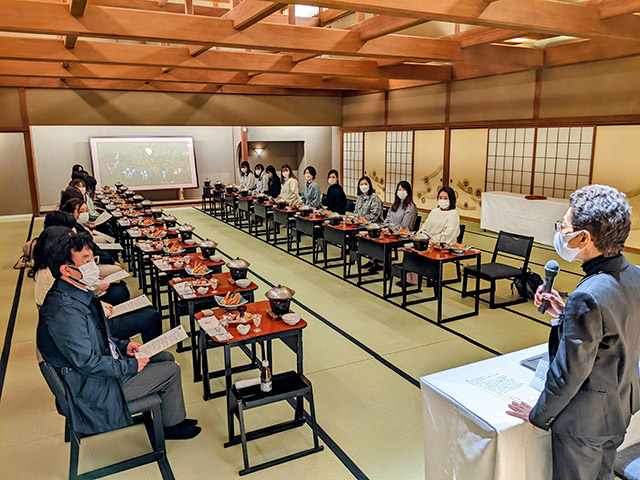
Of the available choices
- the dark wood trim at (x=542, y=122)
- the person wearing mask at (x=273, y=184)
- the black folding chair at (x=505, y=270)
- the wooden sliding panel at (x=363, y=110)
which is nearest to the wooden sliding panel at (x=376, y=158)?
the wooden sliding panel at (x=363, y=110)

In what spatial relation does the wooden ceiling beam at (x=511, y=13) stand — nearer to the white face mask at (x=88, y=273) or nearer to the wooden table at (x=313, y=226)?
the white face mask at (x=88, y=273)

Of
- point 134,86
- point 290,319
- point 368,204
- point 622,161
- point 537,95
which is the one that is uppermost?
point 134,86

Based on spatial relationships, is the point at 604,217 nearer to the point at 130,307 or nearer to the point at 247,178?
the point at 130,307

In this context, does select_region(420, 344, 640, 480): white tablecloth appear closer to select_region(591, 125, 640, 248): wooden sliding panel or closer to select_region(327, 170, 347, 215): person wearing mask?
select_region(591, 125, 640, 248): wooden sliding panel

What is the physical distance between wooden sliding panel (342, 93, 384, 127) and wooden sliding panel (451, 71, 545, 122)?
273cm

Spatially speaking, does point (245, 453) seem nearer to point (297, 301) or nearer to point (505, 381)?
point (505, 381)

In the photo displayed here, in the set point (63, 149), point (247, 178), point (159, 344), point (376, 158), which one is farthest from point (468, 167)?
point (63, 149)

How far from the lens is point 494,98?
9195 millimetres

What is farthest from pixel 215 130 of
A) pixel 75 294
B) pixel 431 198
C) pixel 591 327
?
pixel 591 327

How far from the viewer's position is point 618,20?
5336 millimetres

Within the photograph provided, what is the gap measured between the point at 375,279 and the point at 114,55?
4.91 metres

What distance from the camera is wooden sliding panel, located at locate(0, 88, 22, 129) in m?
10.8

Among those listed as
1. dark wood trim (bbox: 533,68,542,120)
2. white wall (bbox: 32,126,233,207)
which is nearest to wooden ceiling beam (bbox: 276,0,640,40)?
dark wood trim (bbox: 533,68,542,120)

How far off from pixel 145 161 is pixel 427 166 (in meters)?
8.75
